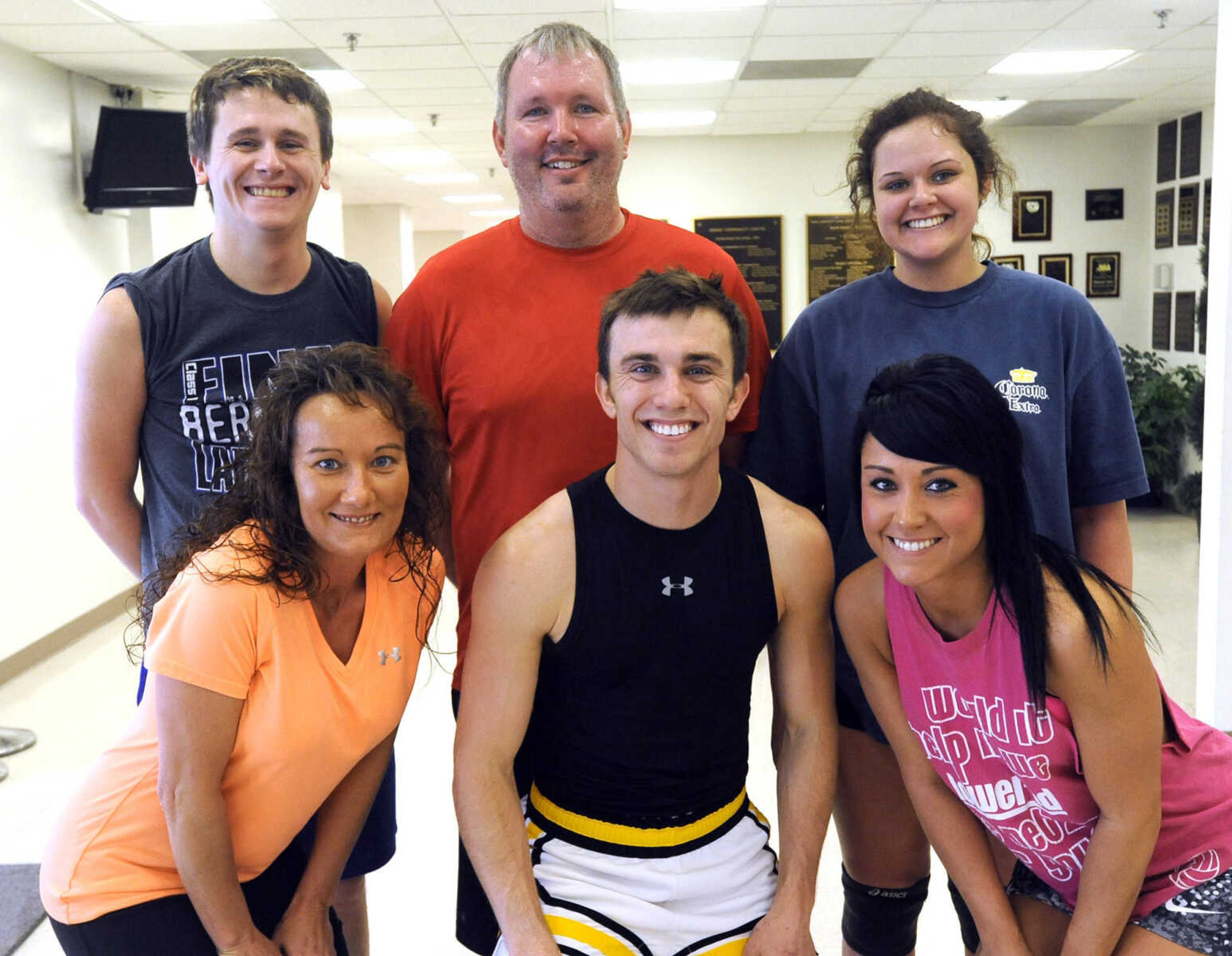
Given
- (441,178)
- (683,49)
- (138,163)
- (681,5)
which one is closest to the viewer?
Result: (681,5)

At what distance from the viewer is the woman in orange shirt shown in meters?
1.46

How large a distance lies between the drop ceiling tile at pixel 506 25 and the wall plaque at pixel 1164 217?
555cm

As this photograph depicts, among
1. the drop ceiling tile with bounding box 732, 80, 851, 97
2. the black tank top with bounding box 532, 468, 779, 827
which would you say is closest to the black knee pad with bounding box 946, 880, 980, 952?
the black tank top with bounding box 532, 468, 779, 827

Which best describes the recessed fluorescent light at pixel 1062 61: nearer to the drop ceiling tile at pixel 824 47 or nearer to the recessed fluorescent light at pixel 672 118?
the drop ceiling tile at pixel 824 47

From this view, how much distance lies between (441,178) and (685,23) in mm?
7522

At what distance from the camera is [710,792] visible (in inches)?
67.2

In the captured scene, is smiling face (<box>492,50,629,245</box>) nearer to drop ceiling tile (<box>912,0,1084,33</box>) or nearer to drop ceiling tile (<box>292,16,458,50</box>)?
drop ceiling tile (<box>292,16,458,50</box>)

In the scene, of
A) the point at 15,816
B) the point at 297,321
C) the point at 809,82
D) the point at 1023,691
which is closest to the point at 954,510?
the point at 1023,691

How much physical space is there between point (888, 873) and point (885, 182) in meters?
1.27

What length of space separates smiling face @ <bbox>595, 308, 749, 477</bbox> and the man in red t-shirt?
10.8 inches

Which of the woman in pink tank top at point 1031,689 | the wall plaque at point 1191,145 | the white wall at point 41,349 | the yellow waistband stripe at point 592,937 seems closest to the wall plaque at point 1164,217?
the wall plaque at point 1191,145

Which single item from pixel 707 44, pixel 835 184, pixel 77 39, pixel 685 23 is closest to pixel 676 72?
pixel 707 44

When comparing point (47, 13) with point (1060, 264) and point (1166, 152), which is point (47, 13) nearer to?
point (1060, 264)

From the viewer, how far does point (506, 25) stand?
5695 mm
